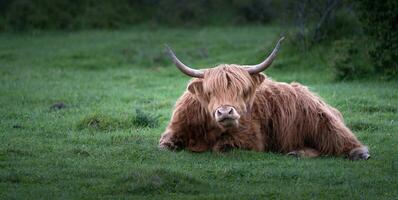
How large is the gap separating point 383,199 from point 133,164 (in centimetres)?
254

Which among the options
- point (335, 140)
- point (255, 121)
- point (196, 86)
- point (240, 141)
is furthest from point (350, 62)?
point (196, 86)

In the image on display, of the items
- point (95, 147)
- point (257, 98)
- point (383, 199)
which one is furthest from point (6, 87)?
point (383, 199)

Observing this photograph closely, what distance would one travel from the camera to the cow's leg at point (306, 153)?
8547 millimetres

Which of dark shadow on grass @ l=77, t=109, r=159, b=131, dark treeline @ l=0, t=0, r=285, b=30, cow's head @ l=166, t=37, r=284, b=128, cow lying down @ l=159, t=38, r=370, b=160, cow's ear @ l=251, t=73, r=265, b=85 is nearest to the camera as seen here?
cow's head @ l=166, t=37, r=284, b=128

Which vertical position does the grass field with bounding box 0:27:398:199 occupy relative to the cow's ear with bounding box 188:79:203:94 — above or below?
below

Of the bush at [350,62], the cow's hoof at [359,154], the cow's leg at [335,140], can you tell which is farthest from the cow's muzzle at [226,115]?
the bush at [350,62]

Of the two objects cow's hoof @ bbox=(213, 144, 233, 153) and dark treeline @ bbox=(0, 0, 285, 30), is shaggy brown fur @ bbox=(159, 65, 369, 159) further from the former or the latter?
dark treeline @ bbox=(0, 0, 285, 30)

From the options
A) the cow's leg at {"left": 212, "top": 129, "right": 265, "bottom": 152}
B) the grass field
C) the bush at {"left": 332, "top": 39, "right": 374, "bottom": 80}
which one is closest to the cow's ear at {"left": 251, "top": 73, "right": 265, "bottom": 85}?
the cow's leg at {"left": 212, "top": 129, "right": 265, "bottom": 152}

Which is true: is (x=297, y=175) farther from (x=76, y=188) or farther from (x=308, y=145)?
(x=76, y=188)

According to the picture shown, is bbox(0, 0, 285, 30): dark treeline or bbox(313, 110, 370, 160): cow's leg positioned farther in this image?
bbox(0, 0, 285, 30): dark treeline

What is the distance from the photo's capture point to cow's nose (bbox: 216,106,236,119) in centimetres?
789

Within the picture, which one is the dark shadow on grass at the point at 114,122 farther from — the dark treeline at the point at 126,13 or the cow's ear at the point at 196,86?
the dark treeline at the point at 126,13

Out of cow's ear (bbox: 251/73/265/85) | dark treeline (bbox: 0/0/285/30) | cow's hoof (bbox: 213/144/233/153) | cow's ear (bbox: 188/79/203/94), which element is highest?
cow's ear (bbox: 251/73/265/85)

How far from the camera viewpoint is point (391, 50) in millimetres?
14516
